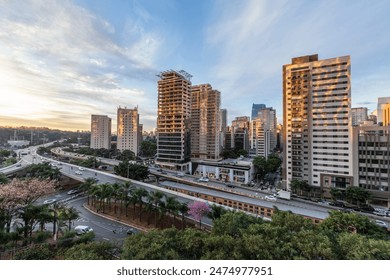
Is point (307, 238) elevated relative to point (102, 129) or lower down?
lower down

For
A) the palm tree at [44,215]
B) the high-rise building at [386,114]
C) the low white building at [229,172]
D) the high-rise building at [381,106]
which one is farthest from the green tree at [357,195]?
the palm tree at [44,215]

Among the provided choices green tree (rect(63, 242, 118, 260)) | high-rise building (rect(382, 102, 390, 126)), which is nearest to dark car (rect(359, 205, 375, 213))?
high-rise building (rect(382, 102, 390, 126))

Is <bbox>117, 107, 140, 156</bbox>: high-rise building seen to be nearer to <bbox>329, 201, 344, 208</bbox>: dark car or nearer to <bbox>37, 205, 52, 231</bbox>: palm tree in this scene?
<bbox>37, 205, 52, 231</bbox>: palm tree

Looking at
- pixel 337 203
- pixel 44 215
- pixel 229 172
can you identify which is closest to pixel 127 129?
pixel 229 172

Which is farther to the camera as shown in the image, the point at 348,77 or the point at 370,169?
the point at 348,77

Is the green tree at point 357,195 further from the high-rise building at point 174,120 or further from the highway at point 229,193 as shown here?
the high-rise building at point 174,120
